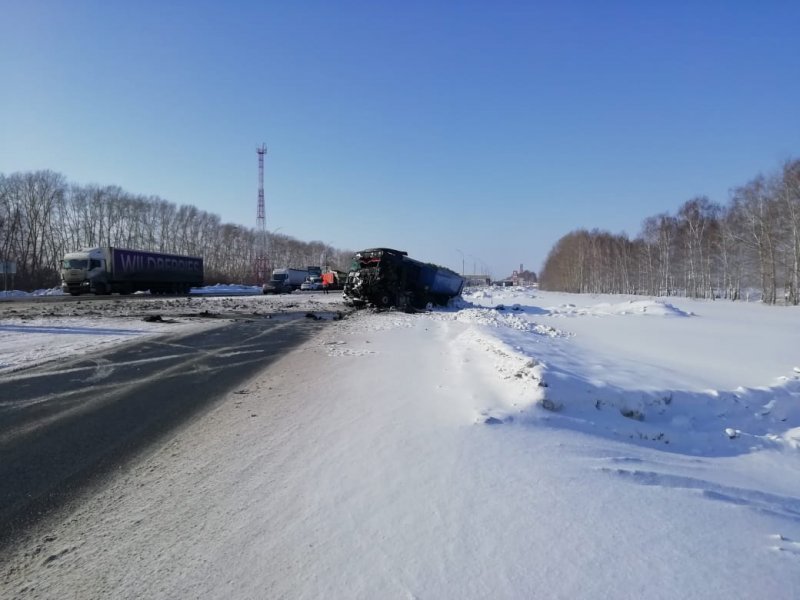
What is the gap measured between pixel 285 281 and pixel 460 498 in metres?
61.7

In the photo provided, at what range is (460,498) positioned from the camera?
3.68m

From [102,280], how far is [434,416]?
4032 cm

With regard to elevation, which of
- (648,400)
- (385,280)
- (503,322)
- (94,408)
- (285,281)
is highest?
(285,281)

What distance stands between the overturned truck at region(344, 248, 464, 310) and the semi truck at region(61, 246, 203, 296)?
22894 mm

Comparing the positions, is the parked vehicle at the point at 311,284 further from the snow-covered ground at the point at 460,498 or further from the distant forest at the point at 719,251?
the snow-covered ground at the point at 460,498

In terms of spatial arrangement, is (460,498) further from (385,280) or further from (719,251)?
(719,251)

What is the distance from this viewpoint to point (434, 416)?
19.3ft

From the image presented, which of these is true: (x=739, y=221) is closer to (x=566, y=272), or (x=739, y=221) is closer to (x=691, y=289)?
(x=691, y=289)

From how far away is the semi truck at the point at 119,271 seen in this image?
121ft

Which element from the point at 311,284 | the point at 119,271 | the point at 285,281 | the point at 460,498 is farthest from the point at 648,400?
the point at 285,281

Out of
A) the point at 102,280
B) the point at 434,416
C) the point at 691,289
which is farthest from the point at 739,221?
the point at 102,280

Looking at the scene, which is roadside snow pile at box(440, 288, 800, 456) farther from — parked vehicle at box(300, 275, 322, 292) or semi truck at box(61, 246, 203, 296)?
parked vehicle at box(300, 275, 322, 292)

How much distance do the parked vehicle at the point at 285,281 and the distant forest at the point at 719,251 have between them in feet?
166

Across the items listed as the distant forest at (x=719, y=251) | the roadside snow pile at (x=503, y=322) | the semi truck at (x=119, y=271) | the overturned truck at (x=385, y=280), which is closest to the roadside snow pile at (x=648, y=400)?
the roadside snow pile at (x=503, y=322)
